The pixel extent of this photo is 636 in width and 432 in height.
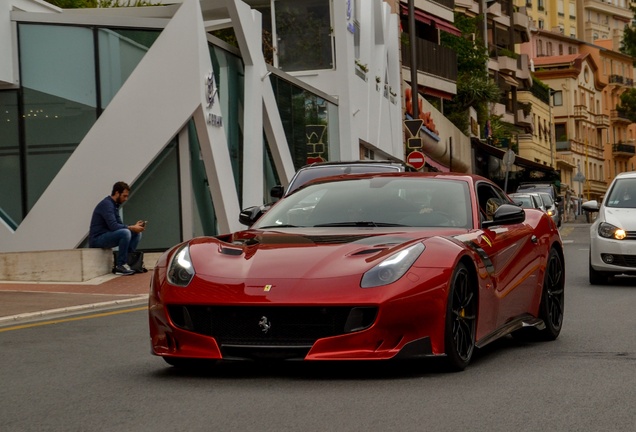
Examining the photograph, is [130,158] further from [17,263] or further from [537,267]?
[537,267]

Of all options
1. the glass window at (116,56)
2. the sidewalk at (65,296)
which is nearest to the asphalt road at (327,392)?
the sidewalk at (65,296)

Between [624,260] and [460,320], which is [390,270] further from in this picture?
[624,260]

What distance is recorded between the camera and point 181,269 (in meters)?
8.06

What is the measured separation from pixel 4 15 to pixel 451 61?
42.5 metres

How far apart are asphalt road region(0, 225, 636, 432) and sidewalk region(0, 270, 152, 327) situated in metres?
3.84

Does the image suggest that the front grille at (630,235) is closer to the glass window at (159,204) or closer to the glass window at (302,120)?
the glass window at (159,204)

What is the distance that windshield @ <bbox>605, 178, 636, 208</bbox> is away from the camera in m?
17.9

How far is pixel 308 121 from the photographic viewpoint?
115 ft

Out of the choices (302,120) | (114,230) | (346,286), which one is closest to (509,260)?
(346,286)

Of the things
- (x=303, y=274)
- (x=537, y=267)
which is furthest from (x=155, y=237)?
(x=303, y=274)

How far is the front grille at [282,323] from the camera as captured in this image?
7.68 m

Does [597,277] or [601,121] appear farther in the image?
[601,121]

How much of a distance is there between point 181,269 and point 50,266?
11.6 meters

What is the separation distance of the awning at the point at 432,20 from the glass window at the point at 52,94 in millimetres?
40089
